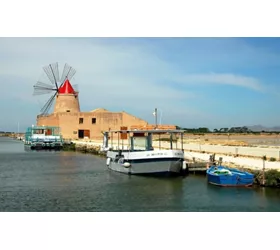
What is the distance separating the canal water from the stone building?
28.8 m

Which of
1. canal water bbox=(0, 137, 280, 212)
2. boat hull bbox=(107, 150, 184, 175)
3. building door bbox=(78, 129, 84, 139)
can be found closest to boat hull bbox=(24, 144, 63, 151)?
building door bbox=(78, 129, 84, 139)

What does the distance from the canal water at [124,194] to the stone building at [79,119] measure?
2877cm

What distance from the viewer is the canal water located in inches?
394

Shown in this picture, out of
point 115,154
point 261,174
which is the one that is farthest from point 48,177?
point 261,174

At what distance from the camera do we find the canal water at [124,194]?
32.8 feet

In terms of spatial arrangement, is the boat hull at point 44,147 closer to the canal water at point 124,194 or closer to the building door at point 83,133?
the building door at point 83,133

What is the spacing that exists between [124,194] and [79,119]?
34.3m

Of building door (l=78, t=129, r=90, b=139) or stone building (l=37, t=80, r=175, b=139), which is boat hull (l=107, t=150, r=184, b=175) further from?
building door (l=78, t=129, r=90, b=139)

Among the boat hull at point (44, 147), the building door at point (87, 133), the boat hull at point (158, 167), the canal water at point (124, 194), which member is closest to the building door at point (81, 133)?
the building door at point (87, 133)

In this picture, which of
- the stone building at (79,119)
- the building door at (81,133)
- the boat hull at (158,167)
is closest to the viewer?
the boat hull at (158,167)

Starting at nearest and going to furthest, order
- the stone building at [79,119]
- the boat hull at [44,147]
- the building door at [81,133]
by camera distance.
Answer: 1. the boat hull at [44,147]
2. the stone building at [79,119]
3. the building door at [81,133]

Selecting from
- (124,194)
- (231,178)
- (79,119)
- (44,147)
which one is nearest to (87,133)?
(79,119)

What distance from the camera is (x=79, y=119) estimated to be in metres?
45.6

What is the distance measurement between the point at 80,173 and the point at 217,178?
259 inches
